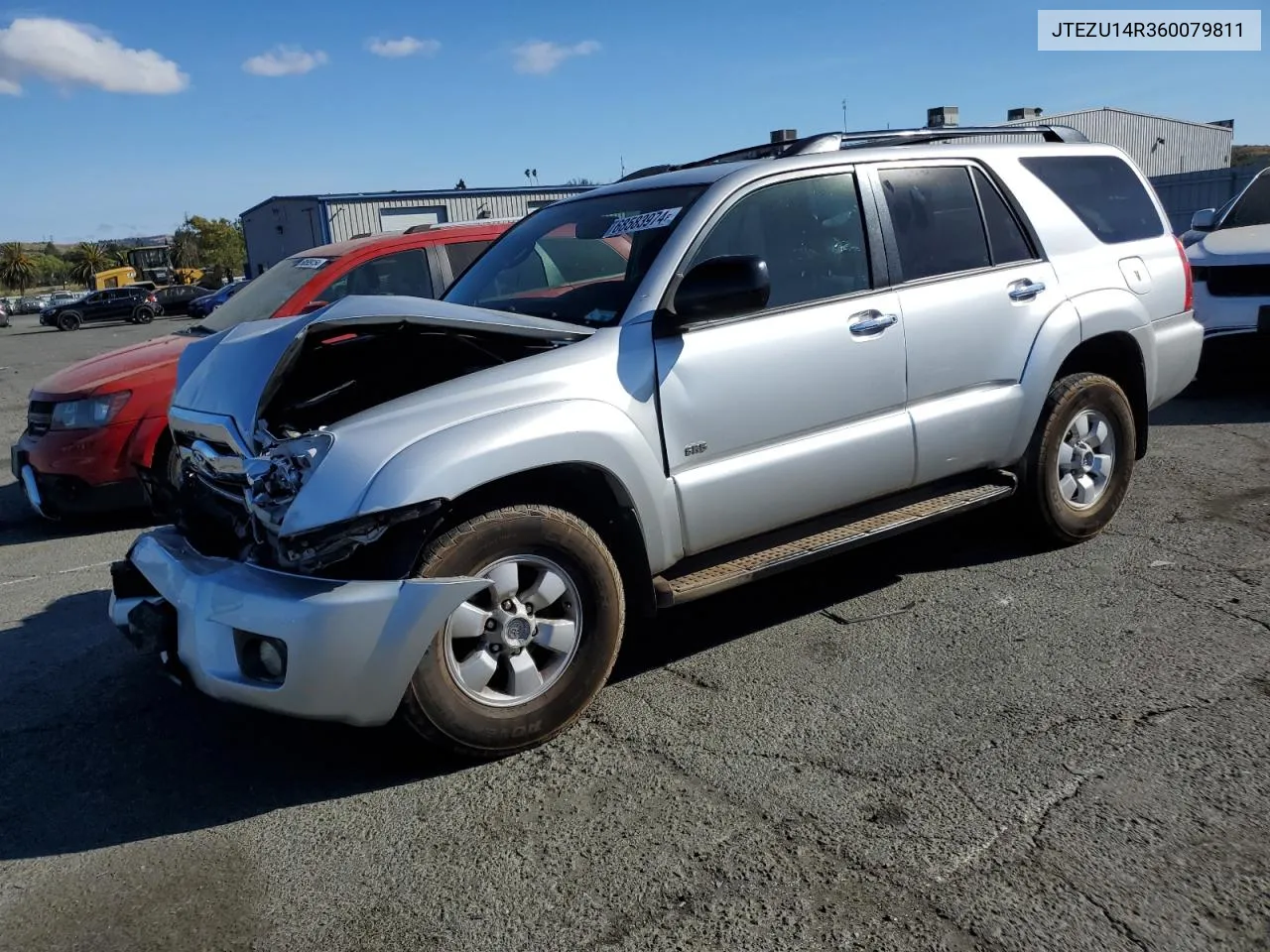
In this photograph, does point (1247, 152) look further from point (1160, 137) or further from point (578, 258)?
point (578, 258)

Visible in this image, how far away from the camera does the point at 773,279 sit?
4.14 metres

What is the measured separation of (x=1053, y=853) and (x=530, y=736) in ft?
5.31

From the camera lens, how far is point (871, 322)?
4254 mm

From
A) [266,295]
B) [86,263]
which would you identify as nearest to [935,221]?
[266,295]

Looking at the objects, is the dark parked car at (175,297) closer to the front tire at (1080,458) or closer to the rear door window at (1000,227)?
the rear door window at (1000,227)

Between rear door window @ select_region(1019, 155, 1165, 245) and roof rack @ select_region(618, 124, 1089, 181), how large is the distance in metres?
0.26

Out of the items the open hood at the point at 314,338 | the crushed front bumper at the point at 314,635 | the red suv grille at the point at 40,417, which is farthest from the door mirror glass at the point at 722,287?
the red suv grille at the point at 40,417

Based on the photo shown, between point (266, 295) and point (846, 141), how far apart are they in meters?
4.25

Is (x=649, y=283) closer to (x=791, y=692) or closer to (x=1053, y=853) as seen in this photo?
(x=791, y=692)

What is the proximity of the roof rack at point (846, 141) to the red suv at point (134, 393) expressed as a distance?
8.05 ft

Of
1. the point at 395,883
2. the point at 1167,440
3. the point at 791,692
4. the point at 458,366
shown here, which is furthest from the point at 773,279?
the point at 1167,440

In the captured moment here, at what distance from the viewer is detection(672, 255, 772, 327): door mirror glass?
3.68 m

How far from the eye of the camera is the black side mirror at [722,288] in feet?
12.1

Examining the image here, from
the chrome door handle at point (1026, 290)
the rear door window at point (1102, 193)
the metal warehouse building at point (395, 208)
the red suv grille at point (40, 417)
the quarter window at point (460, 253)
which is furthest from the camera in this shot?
the metal warehouse building at point (395, 208)
